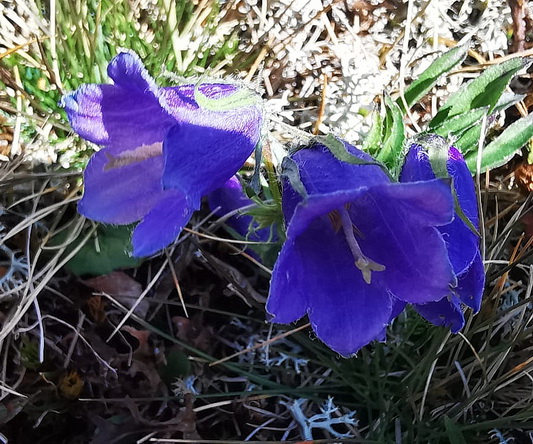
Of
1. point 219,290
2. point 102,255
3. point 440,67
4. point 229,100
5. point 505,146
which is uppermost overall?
point 229,100

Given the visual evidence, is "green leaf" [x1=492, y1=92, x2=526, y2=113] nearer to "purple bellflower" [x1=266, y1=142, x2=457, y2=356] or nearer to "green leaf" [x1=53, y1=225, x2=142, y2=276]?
"purple bellflower" [x1=266, y1=142, x2=457, y2=356]

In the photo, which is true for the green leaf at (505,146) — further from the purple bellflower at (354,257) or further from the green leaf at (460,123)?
the purple bellflower at (354,257)

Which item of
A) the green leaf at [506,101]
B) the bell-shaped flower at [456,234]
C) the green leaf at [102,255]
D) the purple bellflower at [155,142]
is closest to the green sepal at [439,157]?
the bell-shaped flower at [456,234]

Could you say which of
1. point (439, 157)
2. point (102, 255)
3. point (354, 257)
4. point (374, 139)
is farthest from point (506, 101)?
point (102, 255)

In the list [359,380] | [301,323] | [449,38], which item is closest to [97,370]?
[301,323]

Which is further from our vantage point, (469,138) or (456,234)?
(469,138)

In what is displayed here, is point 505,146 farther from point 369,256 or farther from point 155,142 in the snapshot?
point 155,142
